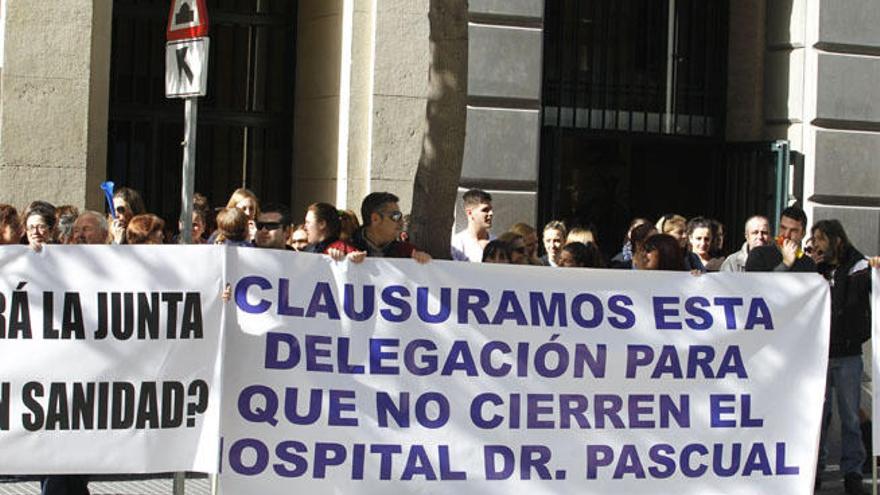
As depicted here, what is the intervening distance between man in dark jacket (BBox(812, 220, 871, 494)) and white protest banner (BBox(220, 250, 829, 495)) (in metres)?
2.34

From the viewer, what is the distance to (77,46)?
12844mm

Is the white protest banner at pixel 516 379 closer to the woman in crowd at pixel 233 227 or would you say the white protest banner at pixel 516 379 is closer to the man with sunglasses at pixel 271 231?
the man with sunglasses at pixel 271 231

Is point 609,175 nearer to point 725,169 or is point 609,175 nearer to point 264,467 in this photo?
point 725,169

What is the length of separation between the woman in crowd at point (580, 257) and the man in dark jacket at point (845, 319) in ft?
6.88

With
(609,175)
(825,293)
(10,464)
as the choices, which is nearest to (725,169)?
(609,175)

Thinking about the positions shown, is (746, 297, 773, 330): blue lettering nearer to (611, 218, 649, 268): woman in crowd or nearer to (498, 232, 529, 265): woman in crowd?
(498, 232, 529, 265): woman in crowd

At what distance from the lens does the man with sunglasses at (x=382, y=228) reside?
9008 mm

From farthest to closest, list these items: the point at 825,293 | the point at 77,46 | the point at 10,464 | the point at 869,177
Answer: the point at 869,177 < the point at 77,46 < the point at 825,293 < the point at 10,464

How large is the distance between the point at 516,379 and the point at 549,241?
11.1ft

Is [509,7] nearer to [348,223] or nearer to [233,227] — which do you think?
[348,223]

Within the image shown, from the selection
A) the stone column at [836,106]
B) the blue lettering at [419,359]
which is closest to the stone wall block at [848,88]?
Result: the stone column at [836,106]

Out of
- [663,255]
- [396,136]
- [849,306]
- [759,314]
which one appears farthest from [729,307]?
[396,136]

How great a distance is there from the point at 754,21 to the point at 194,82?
808 cm

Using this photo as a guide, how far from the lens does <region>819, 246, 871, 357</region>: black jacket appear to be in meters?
11.0
